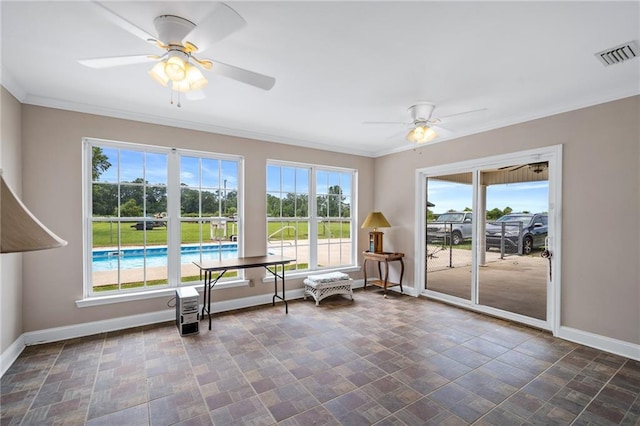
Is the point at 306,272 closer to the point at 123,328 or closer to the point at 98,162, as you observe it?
the point at 123,328

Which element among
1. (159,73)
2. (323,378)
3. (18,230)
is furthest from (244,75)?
(323,378)

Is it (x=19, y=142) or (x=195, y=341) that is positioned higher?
(x=19, y=142)

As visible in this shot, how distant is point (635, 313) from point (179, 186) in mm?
5399

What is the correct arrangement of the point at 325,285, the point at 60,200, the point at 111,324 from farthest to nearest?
the point at 325,285, the point at 111,324, the point at 60,200

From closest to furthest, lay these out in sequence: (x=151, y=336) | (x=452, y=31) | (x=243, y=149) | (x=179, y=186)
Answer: (x=452, y=31), (x=151, y=336), (x=179, y=186), (x=243, y=149)

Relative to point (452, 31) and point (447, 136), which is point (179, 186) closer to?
point (452, 31)

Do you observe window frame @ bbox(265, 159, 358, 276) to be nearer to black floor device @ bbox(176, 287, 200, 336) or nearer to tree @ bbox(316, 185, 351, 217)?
tree @ bbox(316, 185, 351, 217)

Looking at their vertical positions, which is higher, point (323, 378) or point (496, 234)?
point (496, 234)

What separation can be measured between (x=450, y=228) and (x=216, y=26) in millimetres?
4444

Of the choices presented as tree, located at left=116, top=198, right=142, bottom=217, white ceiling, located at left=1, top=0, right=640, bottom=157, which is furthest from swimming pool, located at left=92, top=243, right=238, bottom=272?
white ceiling, located at left=1, top=0, right=640, bottom=157

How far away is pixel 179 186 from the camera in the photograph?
411 cm

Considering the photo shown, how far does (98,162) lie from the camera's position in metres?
3.66

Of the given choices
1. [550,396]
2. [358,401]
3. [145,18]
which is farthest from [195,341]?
[550,396]

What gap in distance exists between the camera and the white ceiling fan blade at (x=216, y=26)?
163 cm
